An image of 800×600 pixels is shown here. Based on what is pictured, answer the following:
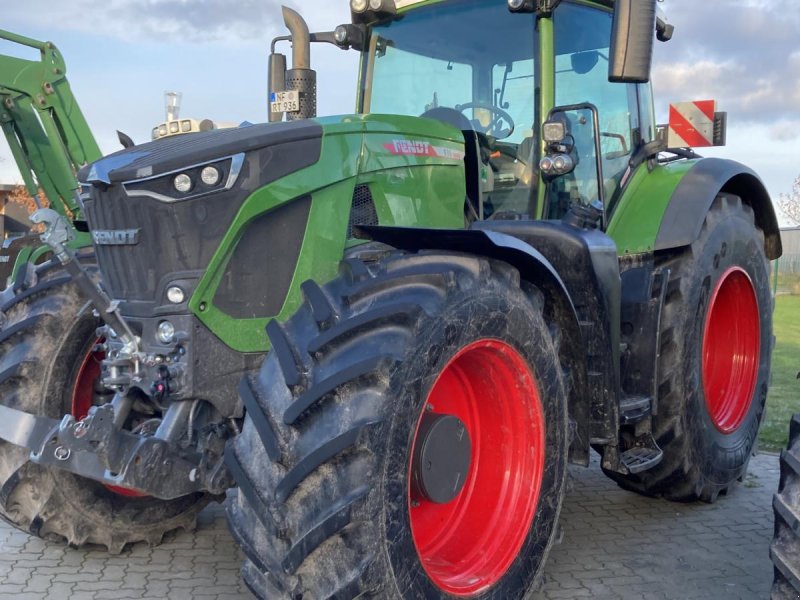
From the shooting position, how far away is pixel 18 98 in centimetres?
741

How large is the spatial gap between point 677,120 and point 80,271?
4.94 meters

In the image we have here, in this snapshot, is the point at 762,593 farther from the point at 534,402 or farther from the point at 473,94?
the point at 473,94

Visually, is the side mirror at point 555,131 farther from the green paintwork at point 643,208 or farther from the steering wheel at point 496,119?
the green paintwork at point 643,208

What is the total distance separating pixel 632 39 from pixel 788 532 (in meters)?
1.82

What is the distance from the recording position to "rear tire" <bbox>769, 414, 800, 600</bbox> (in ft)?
9.17

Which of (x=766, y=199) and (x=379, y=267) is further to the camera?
(x=766, y=199)

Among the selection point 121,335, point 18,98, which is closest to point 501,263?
point 121,335

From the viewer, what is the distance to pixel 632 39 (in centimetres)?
337

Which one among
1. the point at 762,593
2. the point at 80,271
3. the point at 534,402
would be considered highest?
the point at 80,271

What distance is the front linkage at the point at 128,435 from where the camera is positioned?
9.43 ft

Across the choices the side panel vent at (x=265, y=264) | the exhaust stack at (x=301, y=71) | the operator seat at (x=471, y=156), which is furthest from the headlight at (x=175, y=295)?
the exhaust stack at (x=301, y=71)

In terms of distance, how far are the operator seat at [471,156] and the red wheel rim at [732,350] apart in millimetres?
1851

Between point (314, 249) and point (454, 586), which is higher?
point (314, 249)

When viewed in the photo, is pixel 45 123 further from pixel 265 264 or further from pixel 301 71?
pixel 265 264
